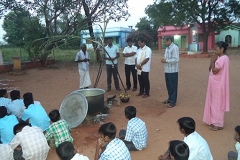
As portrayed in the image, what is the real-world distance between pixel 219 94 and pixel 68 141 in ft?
9.98

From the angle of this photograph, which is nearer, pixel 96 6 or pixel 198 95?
pixel 198 95

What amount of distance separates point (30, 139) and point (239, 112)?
179 inches

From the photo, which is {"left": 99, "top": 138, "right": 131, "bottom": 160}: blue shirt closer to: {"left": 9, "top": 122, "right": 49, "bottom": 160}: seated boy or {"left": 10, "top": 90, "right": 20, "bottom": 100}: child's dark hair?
{"left": 9, "top": 122, "right": 49, "bottom": 160}: seated boy

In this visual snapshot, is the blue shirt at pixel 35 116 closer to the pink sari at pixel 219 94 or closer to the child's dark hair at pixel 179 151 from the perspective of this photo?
the child's dark hair at pixel 179 151

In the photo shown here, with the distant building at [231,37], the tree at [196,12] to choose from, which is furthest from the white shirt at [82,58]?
the distant building at [231,37]

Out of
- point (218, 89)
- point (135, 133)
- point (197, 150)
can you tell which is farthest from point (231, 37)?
point (197, 150)

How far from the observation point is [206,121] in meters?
4.64

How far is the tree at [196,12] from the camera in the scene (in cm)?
1834

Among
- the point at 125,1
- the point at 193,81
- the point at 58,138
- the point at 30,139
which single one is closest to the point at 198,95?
the point at 193,81

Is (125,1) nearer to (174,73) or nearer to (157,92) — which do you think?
(157,92)

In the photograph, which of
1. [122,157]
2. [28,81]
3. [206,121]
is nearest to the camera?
[122,157]

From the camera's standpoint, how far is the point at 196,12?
18.5 metres

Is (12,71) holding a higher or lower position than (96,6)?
lower

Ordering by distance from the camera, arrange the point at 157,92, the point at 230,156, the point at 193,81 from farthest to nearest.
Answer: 1. the point at 193,81
2. the point at 157,92
3. the point at 230,156
